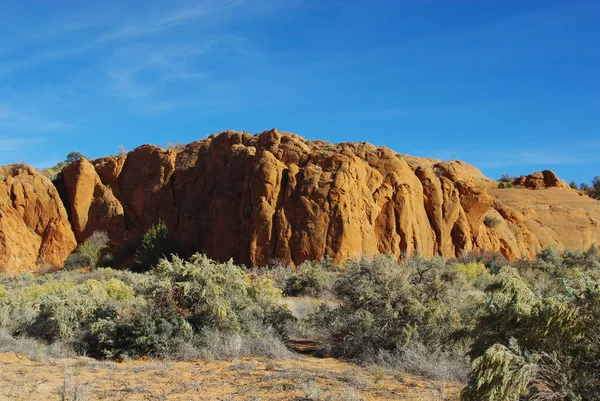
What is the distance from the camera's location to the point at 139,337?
10.5m

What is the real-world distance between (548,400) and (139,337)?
298 inches

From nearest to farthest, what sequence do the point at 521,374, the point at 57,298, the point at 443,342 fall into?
the point at 521,374 → the point at 443,342 → the point at 57,298

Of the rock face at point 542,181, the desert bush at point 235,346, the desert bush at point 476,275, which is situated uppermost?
the rock face at point 542,181

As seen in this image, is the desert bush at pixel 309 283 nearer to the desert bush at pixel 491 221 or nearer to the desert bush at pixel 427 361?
the desert bush at pixel 427 361

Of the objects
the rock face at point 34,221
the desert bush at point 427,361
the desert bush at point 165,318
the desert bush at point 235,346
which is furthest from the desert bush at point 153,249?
the desert bush at point 427,361

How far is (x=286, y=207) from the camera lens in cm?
2691

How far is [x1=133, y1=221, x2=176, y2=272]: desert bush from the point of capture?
30.9m

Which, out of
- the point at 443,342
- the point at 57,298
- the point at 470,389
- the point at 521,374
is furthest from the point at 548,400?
the point at 57,298

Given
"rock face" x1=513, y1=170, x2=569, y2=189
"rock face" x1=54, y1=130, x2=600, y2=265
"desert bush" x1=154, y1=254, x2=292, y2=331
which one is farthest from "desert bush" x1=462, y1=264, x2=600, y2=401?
"rock face" x1=513, y1=170, x2=569, y2=189

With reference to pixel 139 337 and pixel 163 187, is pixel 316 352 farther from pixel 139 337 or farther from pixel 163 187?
pixel 163 187

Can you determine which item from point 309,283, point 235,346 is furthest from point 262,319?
point 309,283

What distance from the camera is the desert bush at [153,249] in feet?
101

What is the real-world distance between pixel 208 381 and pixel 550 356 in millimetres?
5300

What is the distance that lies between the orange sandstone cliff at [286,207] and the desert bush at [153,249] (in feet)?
3.83
